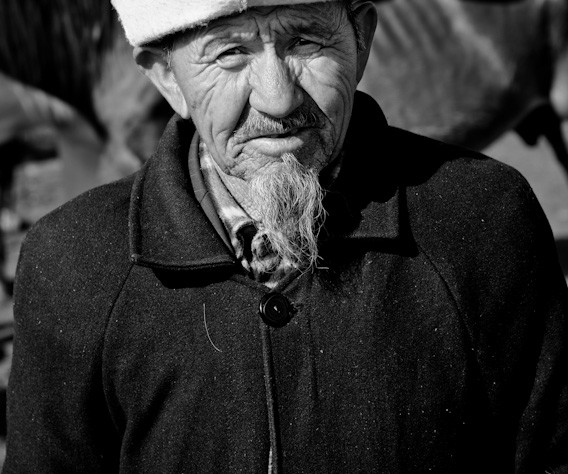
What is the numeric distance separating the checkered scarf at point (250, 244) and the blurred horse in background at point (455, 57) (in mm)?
3066

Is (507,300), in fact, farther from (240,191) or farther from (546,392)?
(240,191)

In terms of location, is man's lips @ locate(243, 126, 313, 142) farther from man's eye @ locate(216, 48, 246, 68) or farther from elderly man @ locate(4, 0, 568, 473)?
man's eye @ locate(216, 48, 246, 68)

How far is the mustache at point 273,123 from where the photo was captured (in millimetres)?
1550

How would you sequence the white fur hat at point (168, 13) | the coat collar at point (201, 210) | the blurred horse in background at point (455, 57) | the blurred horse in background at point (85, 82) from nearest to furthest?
1. the white fur hat at point (168, 13)
2. the coat collar at point (201, 210)
3. the blurred horse in background at point (455, 57)
4. the blurred horse in background at point (85, 82)

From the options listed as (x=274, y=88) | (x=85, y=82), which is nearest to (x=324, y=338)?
(x=274, y=88)

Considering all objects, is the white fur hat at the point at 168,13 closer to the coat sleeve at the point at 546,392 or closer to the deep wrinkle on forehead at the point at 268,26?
the deep wrinkle on forehead at the point at 268,26

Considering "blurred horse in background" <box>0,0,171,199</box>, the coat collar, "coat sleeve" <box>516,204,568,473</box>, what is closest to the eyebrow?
the coat collar

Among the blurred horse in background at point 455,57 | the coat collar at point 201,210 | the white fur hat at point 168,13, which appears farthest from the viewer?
the blurred horse in background at point 455,57

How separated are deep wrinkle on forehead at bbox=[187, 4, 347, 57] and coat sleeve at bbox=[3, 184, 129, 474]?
385 millimetres

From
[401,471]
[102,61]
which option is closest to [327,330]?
[401,471]

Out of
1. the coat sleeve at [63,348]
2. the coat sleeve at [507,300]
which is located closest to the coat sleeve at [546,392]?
the coat sleeve at [507,300]

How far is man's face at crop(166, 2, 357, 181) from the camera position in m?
1.54

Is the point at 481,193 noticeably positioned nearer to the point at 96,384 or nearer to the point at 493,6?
the point at 96,384

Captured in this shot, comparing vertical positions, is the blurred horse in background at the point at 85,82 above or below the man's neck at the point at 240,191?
below
